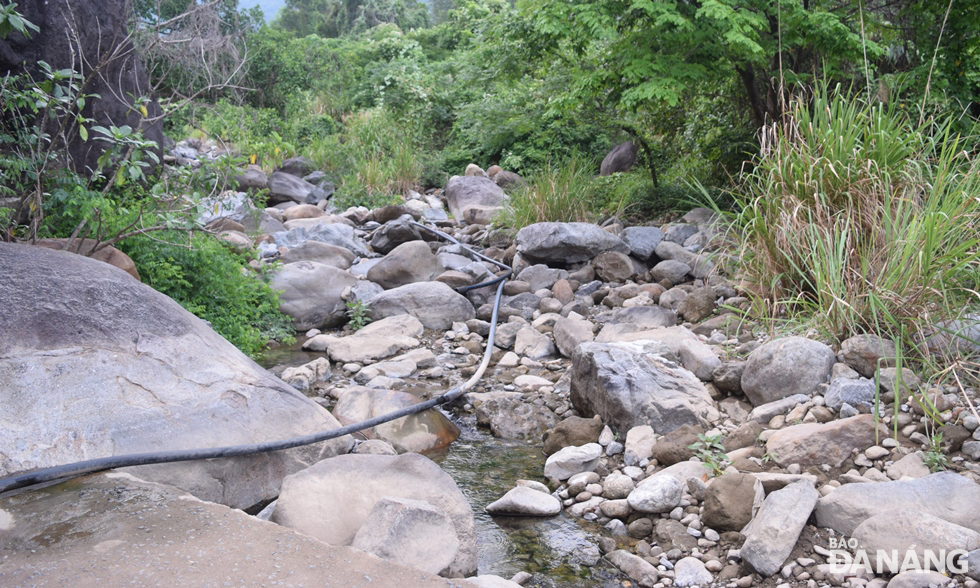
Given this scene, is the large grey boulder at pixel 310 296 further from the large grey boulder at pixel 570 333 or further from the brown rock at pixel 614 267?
the brown rock at pixel 614 267

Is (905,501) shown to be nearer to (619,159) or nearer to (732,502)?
(732,502)

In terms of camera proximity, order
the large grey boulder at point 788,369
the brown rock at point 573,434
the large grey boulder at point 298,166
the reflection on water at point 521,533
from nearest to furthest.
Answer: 1. the reflection on water at point 521,533
2. the large grey boulder at point 788,369
3. the brown rock at point 573,434
4. the large grey boulder at point 298,166

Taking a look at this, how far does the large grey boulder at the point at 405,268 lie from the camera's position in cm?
670

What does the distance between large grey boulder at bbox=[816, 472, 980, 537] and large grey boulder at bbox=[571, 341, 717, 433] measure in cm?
96

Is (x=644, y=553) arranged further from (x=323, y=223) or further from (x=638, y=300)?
(x=323, y=223)

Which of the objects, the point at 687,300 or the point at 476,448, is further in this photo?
the point at 687,300

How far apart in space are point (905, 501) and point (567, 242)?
Result: 166 inches

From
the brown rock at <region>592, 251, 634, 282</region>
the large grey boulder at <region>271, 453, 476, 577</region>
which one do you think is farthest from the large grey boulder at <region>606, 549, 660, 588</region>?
the brown rock at <region>592, 251, 634, 282</region>

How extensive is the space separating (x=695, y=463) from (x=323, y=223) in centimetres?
611

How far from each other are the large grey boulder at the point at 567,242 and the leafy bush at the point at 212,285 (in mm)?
2439

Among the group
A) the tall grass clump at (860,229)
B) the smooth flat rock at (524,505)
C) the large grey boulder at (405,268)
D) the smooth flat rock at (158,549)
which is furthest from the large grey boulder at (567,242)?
the smooth flat rock at (158,549)

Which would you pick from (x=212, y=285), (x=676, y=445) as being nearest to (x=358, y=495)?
(x=676, y=445)

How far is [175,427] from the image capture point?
276cm

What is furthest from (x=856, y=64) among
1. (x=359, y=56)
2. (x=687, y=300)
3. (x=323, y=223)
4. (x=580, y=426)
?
(x=359, y=56)
